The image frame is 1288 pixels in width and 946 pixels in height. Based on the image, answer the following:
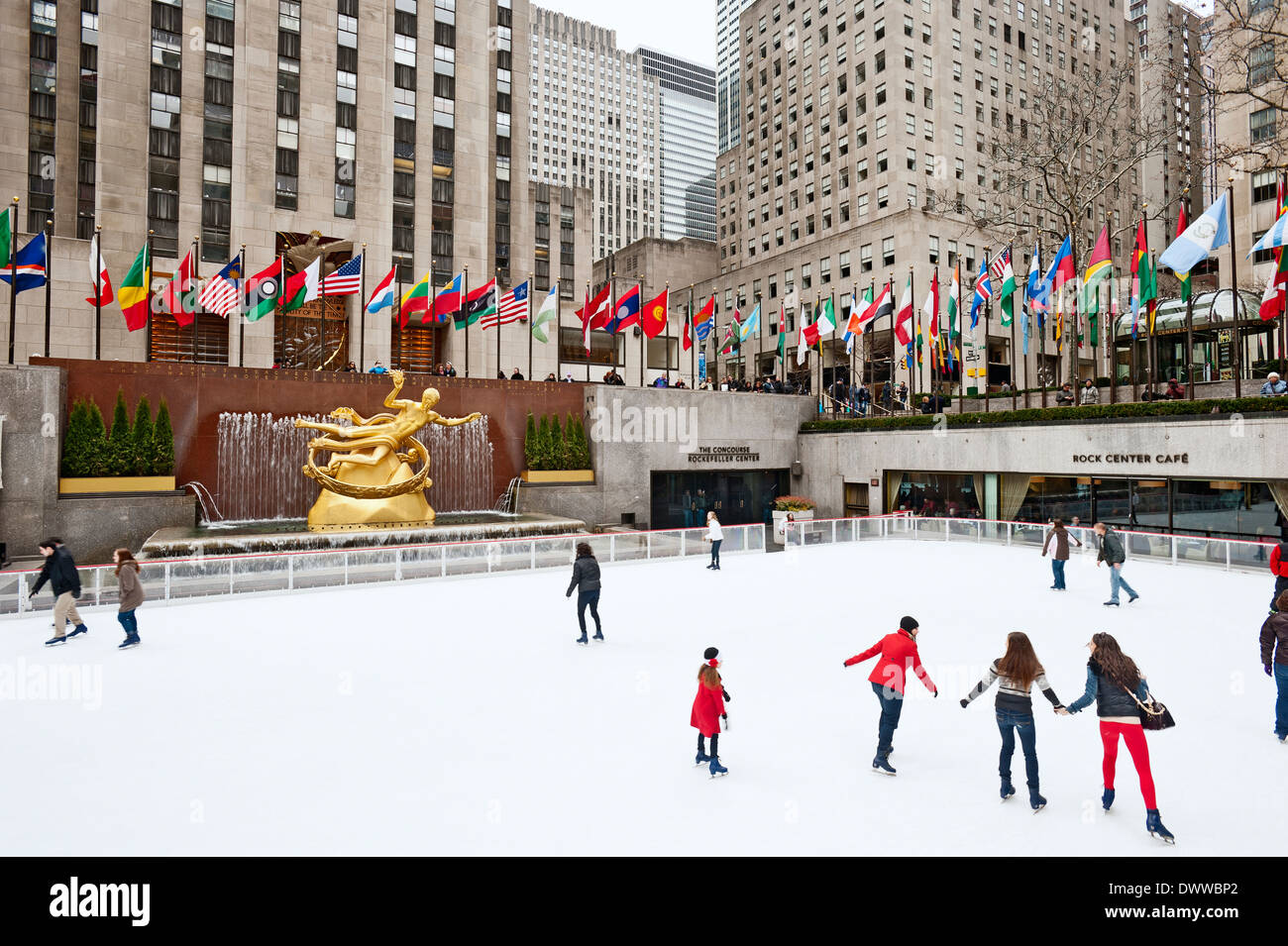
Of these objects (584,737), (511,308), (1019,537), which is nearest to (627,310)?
(511,308)

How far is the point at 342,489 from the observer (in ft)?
65.0

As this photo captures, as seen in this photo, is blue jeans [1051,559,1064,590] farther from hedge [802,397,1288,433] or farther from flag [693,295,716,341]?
flag [693,295,716,341]

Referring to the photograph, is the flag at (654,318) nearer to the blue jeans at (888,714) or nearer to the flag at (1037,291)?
the flag at (1037,291)

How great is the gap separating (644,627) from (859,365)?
44.4m

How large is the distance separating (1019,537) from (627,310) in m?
14.3

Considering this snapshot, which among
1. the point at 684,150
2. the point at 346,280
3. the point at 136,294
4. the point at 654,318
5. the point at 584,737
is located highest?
the point at 684,150

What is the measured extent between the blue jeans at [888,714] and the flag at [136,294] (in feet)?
71.1

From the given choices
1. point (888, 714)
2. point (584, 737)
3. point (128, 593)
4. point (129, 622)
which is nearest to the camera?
point (888, 714)

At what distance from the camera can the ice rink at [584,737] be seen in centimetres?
507

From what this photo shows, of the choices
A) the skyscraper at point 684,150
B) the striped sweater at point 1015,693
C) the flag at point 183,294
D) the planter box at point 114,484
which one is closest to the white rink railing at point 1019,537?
the striped sweater at point 1015,693

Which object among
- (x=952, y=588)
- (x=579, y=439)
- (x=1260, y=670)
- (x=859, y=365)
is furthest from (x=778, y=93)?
(x=1260, y=670)

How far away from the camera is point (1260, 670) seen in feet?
Result: 28.5

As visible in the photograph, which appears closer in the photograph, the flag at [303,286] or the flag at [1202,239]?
the flag at [1202,239]

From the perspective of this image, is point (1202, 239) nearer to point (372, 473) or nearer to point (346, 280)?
point (372, 473)
